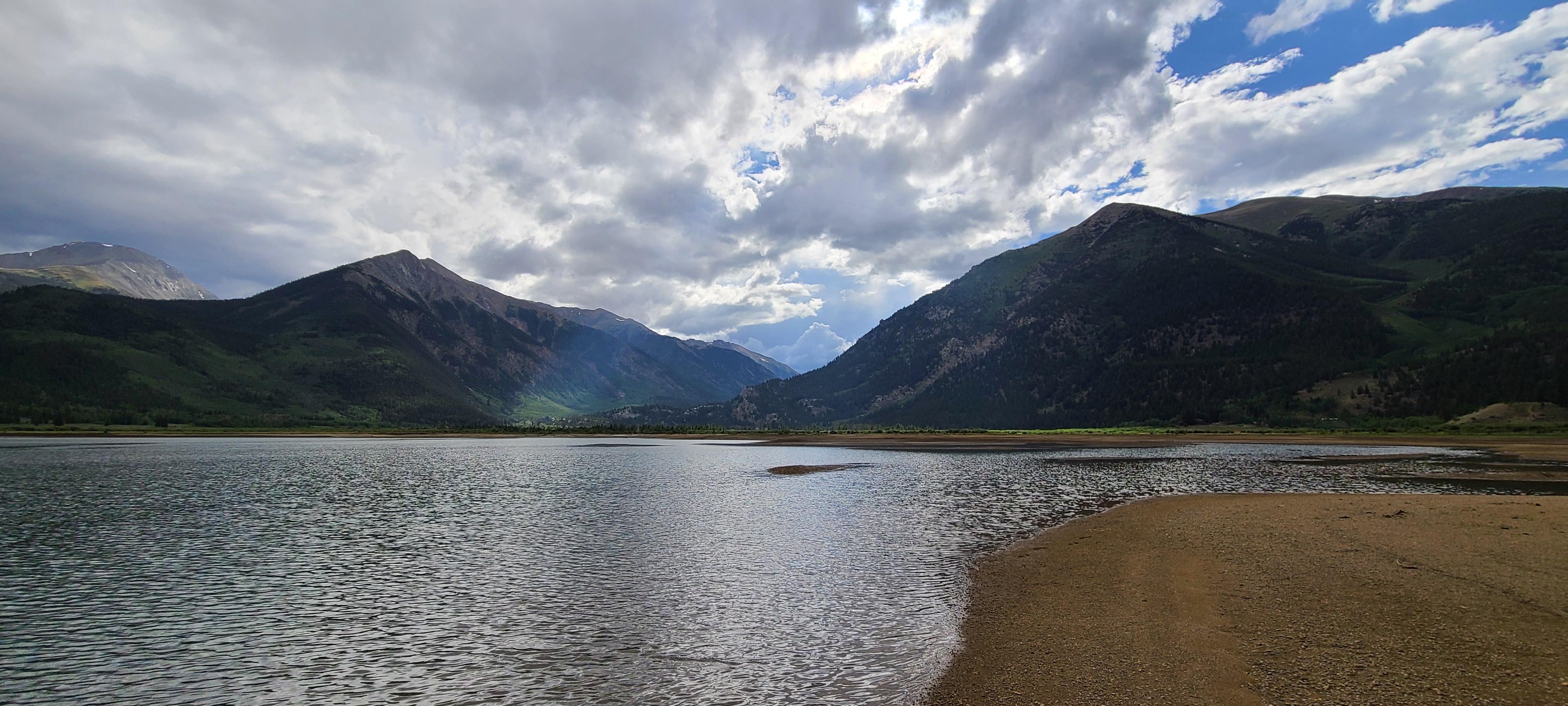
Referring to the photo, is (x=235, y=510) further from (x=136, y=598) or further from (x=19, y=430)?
(x=19, y=430)

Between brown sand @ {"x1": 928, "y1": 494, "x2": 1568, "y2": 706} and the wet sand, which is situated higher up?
brown sand @ {"x1": 928, "y1": 494, "x2": 1568, "y2": 706}

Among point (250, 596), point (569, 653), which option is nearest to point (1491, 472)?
point (569, 653)

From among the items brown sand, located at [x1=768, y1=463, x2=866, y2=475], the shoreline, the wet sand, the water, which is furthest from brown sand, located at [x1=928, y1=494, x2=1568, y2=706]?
the wet sand

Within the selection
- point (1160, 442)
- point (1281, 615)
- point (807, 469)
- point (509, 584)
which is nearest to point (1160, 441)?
point (1160, 442)

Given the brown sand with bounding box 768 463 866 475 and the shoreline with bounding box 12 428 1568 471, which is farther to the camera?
the brown sand with bounding box 768 463 866 475

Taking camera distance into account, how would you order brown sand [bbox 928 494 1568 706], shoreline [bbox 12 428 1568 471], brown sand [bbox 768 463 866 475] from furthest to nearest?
brown sand [bbox 768 463 866 475], shoreline [bbox 12 428 1568 471], brown sand [bbox 928 494 1568 706]

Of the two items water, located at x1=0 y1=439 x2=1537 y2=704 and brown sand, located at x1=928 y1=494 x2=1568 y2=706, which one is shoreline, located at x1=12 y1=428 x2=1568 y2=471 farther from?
brown sand, located at x1=928 y1=494 x2=1568 y2=706

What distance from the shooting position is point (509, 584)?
2436 cm

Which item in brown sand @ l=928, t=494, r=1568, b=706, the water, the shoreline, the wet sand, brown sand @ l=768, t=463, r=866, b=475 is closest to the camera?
brown sand @ l=928, t=494, r=1568, b=706

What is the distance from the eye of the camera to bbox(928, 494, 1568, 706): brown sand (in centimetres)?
1284

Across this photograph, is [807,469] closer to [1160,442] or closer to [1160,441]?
[1160,442]

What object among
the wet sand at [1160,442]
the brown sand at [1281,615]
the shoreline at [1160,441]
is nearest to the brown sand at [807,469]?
the wet sand at [1160,442]

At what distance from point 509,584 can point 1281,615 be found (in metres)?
23.6

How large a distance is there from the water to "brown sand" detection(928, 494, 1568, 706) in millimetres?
2034
